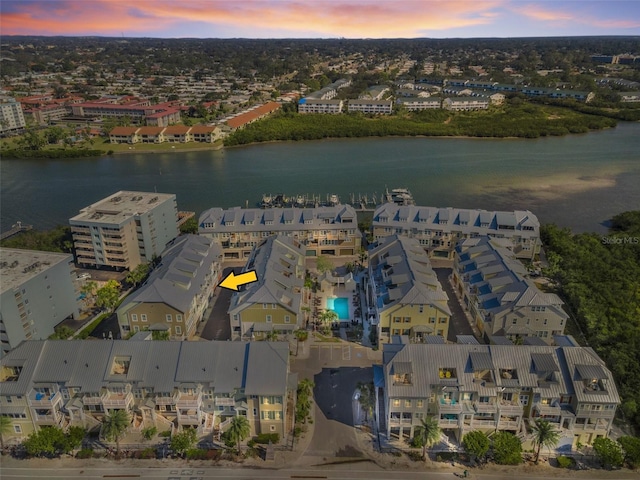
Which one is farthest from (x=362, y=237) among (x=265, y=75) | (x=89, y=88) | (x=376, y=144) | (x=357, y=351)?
(x=265, y=75)

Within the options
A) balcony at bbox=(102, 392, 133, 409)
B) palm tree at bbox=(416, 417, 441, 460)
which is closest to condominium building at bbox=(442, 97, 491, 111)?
palm tree at bbox=(416, 417, 441, 460)

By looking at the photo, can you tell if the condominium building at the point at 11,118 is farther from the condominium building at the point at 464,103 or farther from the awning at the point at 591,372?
the awning at the point at 591,372

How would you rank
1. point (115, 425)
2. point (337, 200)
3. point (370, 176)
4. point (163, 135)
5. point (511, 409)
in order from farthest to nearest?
point (163, 135) → point (370, 176) → point (337, 200) → point (511, 409) → point (115, 425)

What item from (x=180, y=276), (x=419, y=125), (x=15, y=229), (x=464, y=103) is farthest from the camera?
(x=464, y=103)

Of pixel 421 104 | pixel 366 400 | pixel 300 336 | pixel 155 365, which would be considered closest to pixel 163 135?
pixel 421 104

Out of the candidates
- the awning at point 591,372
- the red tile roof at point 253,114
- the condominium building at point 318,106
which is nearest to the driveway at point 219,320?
the awning at point 591,372

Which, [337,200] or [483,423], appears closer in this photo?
[483,423]

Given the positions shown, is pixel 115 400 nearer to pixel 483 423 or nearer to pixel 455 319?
pixel 483 423
